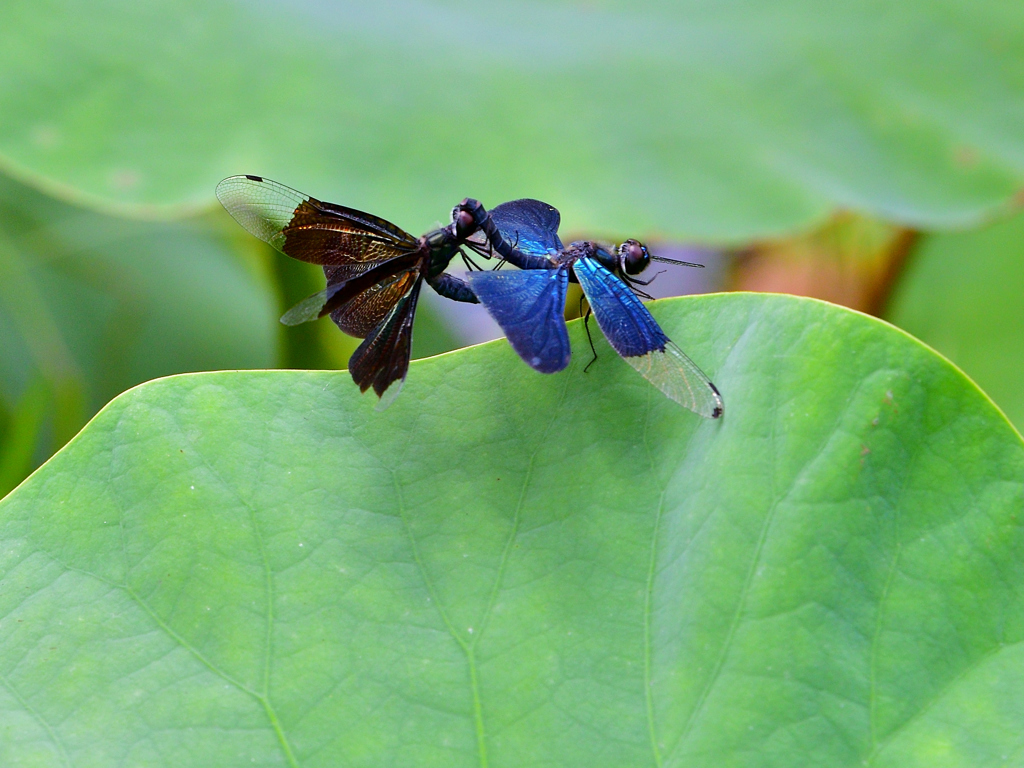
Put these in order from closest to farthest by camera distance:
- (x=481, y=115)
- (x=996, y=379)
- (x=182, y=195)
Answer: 1. (x=182, y=195)
2. (x=481, y=115)
3. (x=996, y=379)

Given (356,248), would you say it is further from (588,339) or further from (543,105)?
(543,105)

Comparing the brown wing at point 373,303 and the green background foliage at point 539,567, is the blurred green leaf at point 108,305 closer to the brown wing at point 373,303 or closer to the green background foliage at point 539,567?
the brown wing at point 373,303

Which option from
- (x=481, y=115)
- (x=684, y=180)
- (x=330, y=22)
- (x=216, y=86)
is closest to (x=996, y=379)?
(x=684, y=180)

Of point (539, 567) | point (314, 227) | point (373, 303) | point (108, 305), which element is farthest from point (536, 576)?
point (108, 305)

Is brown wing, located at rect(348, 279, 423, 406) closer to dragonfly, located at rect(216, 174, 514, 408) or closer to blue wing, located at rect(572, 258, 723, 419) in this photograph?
dragonfly, located at rect(216, 174, 514, 408)

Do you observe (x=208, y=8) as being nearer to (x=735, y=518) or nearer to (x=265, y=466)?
(x=265, y=466)

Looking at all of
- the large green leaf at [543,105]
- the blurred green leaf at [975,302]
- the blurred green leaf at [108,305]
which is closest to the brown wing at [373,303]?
the large green leaf at [543,105]
